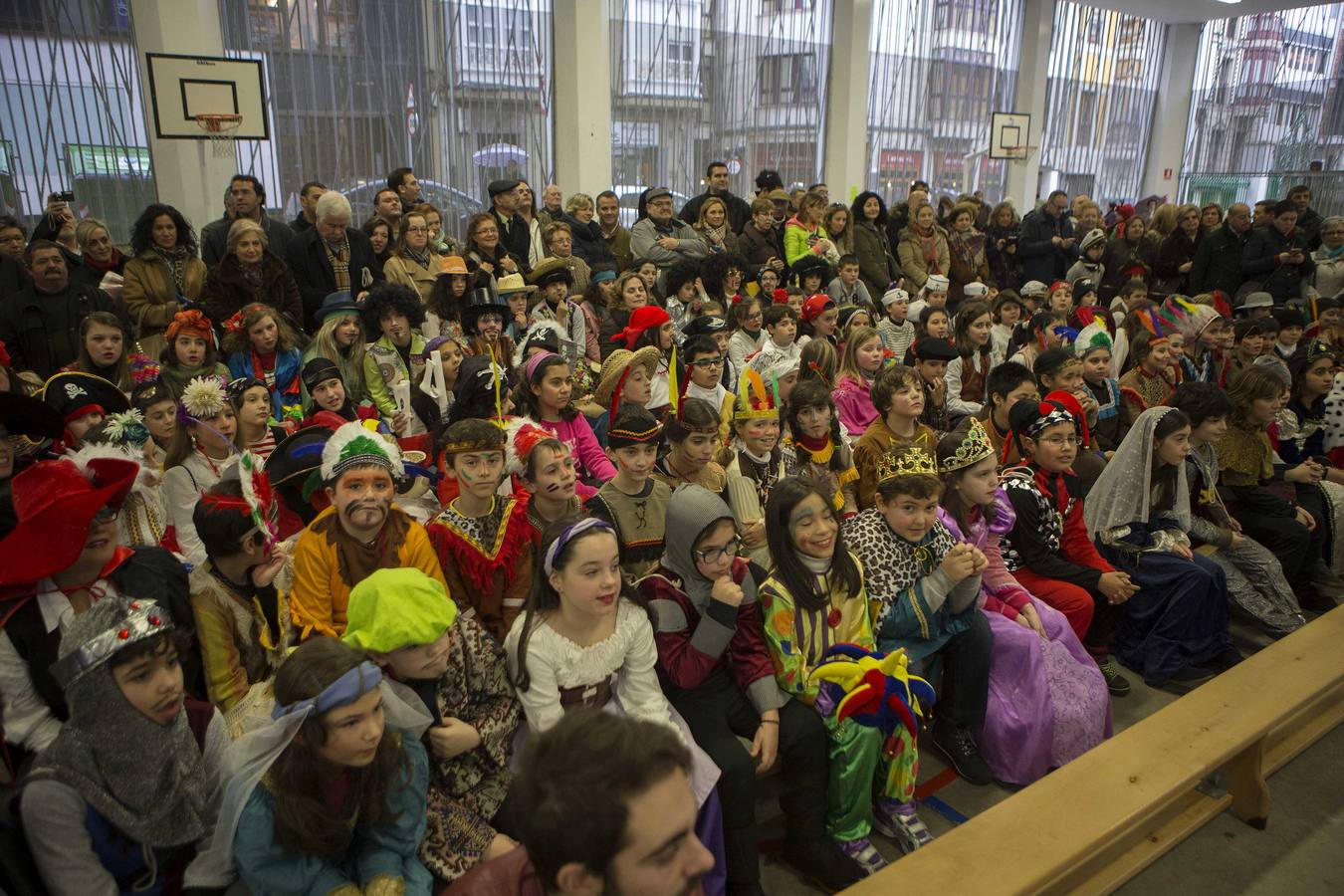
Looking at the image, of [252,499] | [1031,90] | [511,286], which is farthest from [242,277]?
[1031,90]

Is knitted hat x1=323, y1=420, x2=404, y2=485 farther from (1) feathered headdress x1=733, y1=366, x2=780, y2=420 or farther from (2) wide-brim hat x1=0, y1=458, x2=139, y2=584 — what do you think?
(1) feathered headdress x1=733, y1=366, x2=780, y2=420

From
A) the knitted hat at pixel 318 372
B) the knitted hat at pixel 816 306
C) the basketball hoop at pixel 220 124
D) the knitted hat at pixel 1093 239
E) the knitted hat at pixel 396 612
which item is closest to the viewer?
the knitted hat at pixel 396 612

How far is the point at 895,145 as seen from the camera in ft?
37.3

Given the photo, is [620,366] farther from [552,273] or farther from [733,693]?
[733,693]

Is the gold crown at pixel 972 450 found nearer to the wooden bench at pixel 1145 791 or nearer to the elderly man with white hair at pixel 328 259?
the wooden bench at pixel 1145 791

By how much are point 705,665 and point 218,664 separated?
4.13 ft

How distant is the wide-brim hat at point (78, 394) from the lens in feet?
10.5

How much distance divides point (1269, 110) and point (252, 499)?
15728 mm

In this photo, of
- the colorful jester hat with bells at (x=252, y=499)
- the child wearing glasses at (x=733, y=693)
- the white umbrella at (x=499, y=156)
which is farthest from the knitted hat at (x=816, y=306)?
the white umbrella at (x=499, y=156)

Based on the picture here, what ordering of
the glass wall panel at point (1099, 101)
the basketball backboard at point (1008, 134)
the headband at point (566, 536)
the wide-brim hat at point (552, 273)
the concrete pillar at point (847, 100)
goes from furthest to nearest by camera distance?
1. the glass wall panel at point (1099, 101)
2. the basketball backboard at point (1008, 134)
3. the concrete pillar at point (847, 100)
4. the wide-brim hat at point (552, 273)
5. the headband at point (566, 536)

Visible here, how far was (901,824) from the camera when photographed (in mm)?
2375

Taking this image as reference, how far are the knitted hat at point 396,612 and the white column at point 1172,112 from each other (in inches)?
605

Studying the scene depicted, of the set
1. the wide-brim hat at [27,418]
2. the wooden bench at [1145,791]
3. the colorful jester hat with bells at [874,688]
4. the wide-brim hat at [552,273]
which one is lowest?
the wooden bench at [1145,791]

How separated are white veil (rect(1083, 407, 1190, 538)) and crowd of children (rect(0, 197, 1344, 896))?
1cm
